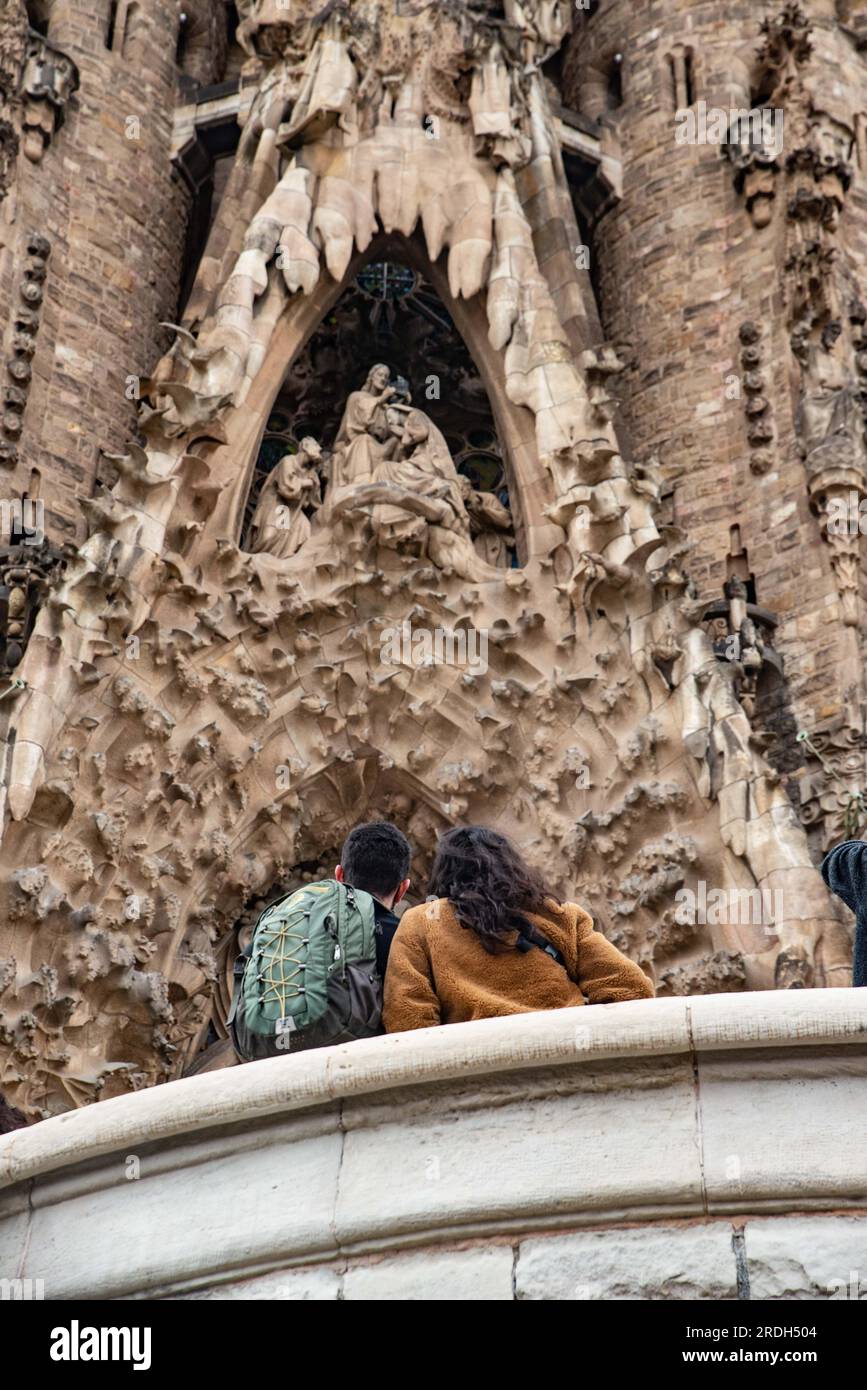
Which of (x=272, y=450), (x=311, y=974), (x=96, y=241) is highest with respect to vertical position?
(x=96, y=241)

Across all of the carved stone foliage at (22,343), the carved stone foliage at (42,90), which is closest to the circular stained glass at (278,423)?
the carved stone foliage at (22,343)

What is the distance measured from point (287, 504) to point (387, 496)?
715 millimetres

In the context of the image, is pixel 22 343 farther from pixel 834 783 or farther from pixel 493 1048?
pixel 493 1048

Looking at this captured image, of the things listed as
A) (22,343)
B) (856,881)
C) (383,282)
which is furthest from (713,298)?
(856,881)

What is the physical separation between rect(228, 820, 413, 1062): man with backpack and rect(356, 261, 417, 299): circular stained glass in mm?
8742

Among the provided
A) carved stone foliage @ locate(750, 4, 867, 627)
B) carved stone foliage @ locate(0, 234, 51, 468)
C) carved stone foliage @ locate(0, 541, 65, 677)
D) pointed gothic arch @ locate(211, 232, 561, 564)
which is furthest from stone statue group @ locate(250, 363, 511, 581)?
carved stone foliage @ locate(750, 4, 867, 627)

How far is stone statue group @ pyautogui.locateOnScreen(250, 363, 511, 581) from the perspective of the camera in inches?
421

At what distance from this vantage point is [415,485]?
1087 centimetres

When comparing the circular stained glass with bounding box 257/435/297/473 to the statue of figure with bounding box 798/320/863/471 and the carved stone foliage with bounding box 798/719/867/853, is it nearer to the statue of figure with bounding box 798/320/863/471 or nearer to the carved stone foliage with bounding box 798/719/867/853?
the statue of figure with bounding box 798/320/863/471

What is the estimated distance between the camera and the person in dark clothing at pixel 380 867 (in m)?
4.74

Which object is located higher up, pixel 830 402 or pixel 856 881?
pixel 830 402

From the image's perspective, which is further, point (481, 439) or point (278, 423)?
point (481, 439)

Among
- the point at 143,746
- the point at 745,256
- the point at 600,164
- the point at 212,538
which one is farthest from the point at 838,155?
the point at 143,746
